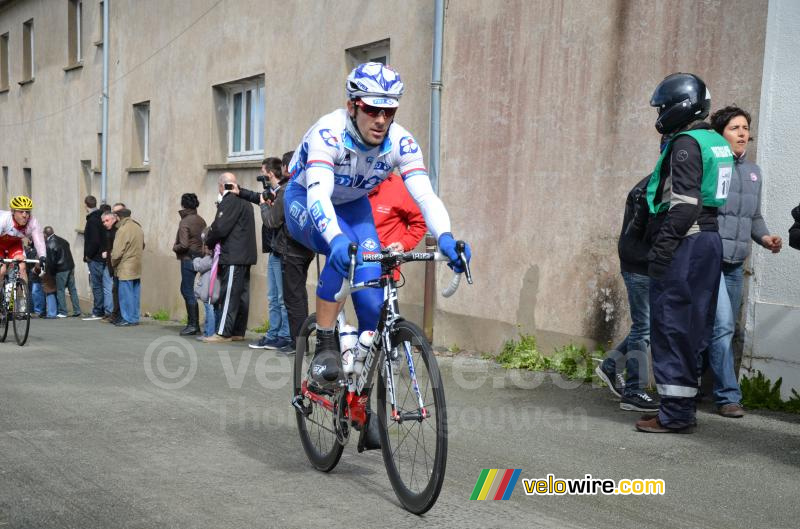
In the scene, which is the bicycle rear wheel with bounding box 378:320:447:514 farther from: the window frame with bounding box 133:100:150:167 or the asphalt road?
the window frame with bounding box 133:100:150:167

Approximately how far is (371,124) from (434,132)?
5.96 m

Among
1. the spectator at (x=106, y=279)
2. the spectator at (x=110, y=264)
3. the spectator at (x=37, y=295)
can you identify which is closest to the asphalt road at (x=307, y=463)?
the spectator at (x=110, y=264)

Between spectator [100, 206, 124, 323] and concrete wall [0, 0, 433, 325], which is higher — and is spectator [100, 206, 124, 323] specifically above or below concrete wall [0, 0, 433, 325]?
below

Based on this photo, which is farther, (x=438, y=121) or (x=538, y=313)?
(x=438, y=121)

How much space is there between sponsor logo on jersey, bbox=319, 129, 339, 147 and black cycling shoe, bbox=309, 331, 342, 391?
1016 millimetres

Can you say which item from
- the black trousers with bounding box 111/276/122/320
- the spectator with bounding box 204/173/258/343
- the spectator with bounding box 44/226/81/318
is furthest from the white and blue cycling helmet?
the spectator with bounding box 44/226/81/318

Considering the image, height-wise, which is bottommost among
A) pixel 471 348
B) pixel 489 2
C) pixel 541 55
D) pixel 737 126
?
pixel 471 348

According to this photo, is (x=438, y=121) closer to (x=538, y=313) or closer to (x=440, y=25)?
(x=440, y=25)

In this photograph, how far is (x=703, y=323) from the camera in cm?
601

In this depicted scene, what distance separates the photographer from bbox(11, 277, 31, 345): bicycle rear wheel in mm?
11789

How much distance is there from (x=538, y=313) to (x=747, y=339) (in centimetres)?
249

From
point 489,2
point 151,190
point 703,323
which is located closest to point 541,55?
point 489,2

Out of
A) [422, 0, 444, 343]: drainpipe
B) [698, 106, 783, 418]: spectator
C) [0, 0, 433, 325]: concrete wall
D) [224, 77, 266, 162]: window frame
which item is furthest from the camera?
[224, 77, 266, 162]: window frame

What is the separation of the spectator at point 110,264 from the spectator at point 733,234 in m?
11.6
